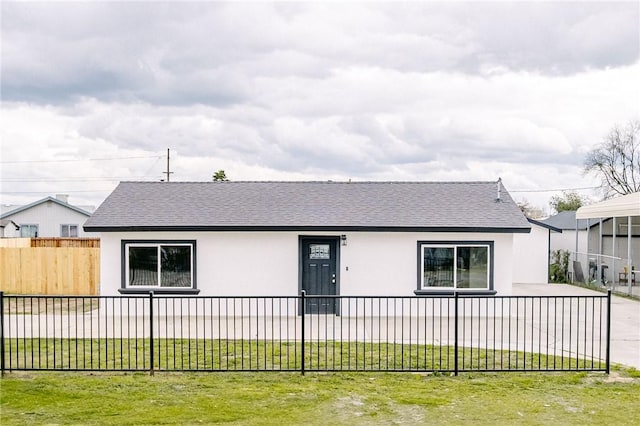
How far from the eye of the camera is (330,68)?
1808cm

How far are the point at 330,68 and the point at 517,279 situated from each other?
12.7 metres

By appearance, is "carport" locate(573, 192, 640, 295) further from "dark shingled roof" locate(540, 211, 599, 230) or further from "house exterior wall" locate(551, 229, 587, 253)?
"dark shingled roof" locate(540, 211, 599, 230)

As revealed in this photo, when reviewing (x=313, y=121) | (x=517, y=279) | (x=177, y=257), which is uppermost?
(x=313, y=121)

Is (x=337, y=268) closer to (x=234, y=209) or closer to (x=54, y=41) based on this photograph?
(x=234, y=209)

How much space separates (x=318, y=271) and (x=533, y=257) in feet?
42.1

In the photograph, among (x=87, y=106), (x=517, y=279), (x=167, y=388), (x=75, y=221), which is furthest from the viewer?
(x=75, y=221)

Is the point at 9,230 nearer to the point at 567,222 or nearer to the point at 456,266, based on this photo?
the point at 567,222

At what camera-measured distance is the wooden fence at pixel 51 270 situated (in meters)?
20.1

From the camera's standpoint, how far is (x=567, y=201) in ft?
182

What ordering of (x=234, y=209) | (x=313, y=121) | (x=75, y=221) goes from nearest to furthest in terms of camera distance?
(x=234, y=209), (x=313, y=121), (x=75, y=221)

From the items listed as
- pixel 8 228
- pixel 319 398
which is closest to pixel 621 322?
pixel 319 398

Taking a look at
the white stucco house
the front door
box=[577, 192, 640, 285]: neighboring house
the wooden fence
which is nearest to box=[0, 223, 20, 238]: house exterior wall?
the wooden fence

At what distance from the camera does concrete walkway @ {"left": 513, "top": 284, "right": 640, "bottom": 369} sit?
10.8m

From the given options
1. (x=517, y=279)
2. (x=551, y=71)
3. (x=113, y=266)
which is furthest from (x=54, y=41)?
(x=517, y=279)
